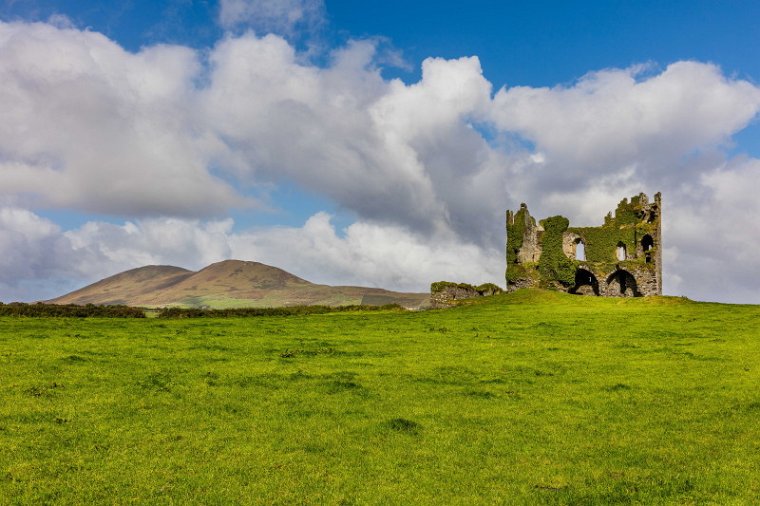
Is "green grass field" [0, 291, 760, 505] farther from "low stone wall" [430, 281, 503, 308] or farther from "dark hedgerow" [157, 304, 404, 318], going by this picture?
"low stone wall" [430, 281, 503, 308]

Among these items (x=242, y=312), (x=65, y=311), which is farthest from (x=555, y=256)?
(x=65, y=311)

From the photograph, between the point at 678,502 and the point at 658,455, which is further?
the point at 658,455

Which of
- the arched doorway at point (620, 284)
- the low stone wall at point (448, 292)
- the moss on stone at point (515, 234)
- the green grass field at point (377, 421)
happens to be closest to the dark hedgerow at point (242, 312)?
the low stone wall at point (448, 292)

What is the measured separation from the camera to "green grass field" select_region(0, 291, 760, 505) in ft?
37.1

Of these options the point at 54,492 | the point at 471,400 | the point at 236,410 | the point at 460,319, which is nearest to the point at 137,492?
the point at 54,492

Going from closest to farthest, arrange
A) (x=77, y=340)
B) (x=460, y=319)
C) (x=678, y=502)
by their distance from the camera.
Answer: (x=678, y=502) → (x=77, y=340) → (x=460, y=319)

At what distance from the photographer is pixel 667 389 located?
1969 cm

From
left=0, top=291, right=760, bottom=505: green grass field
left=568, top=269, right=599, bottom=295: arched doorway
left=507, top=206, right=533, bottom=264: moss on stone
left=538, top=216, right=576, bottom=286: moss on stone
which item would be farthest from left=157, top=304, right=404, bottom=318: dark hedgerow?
left=568, top=269, right=599, bottom=295: arched doorway

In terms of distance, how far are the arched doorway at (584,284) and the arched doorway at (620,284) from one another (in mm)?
2180

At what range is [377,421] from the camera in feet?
51.2

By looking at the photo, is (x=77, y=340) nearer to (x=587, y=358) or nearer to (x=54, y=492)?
(x=54, y=492)

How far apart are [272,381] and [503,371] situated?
371 inches

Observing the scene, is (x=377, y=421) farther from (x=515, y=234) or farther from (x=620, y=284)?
(x=620, y=284)

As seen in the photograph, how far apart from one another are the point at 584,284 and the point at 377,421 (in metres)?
74.1
